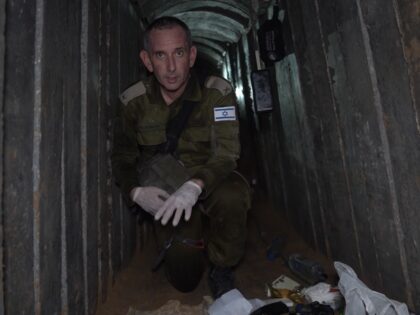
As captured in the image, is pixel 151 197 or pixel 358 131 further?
pixel 151 197

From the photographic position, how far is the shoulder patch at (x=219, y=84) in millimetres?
2490

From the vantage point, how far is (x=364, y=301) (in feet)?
5.12

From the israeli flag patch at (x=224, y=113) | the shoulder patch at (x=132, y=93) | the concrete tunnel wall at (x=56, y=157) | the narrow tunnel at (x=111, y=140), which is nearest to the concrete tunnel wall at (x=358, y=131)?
the narrow tunnel at (x=111, y=140)

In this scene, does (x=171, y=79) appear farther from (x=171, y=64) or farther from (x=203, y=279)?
(x=203, y=279)

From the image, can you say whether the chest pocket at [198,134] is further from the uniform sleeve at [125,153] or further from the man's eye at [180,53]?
the man's eye at [180,53]

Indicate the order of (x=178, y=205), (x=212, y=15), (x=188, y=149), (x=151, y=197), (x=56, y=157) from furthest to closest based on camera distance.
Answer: (x=212, y=15) < (x=188, y=149) < (x=151, y=197) < (x=178, y=205) < (x=56, y=157)

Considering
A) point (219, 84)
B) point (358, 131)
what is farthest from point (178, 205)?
point (358, 131)

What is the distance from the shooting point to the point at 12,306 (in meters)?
1.15

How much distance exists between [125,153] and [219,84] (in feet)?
2.90

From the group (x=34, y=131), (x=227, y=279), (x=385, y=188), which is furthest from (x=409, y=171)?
(x=34, y=131)

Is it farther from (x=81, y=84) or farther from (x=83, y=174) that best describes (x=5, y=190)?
(x=81, y=84)

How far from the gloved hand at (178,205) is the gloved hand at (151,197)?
0.14 m

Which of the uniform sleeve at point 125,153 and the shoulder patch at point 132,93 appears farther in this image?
the shoulder patch at point 132,93

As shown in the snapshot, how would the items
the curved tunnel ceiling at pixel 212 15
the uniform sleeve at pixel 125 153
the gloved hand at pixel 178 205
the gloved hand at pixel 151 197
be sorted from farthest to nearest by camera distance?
the curved tunnel ceiling at pixel 212 15, the uniform sleeve at pixel 125 153, the gloved hand at pixel 151 197, the gloved hand at pixel 178 205
